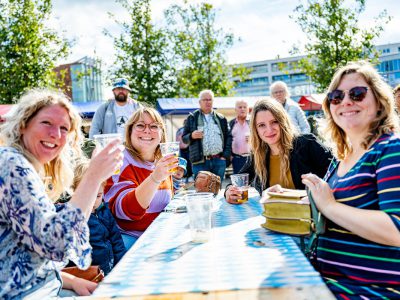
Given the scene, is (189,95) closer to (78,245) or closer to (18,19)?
(18,19)

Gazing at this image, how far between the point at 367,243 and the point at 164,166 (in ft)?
4.13

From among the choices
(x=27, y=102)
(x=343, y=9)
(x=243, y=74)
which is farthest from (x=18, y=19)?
(x=27, y=102)

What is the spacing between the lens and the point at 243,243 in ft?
5.64

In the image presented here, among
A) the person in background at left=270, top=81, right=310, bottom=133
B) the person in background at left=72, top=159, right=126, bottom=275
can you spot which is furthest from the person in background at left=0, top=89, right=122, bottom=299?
the person in background at left=270, top=81, right=310, bottom=133

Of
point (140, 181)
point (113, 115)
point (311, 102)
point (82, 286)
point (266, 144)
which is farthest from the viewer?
point (311, 102)

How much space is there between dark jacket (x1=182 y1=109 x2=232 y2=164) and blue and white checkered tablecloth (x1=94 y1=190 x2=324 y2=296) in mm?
4337

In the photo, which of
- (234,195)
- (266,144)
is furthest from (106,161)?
(266,144)

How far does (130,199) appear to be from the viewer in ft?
8.48

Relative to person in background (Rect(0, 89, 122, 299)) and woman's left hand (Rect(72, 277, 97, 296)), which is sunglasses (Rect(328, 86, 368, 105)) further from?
woman's left hand (Rect(72, 277, 97, 296))

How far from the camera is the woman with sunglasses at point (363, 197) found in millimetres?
1508

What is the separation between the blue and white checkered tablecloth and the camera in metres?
1.27

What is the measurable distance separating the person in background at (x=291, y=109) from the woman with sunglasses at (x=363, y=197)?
3738mm

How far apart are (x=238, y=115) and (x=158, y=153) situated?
4031mm

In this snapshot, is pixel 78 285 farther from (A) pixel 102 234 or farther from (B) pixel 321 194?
(B) pixel 321 194
